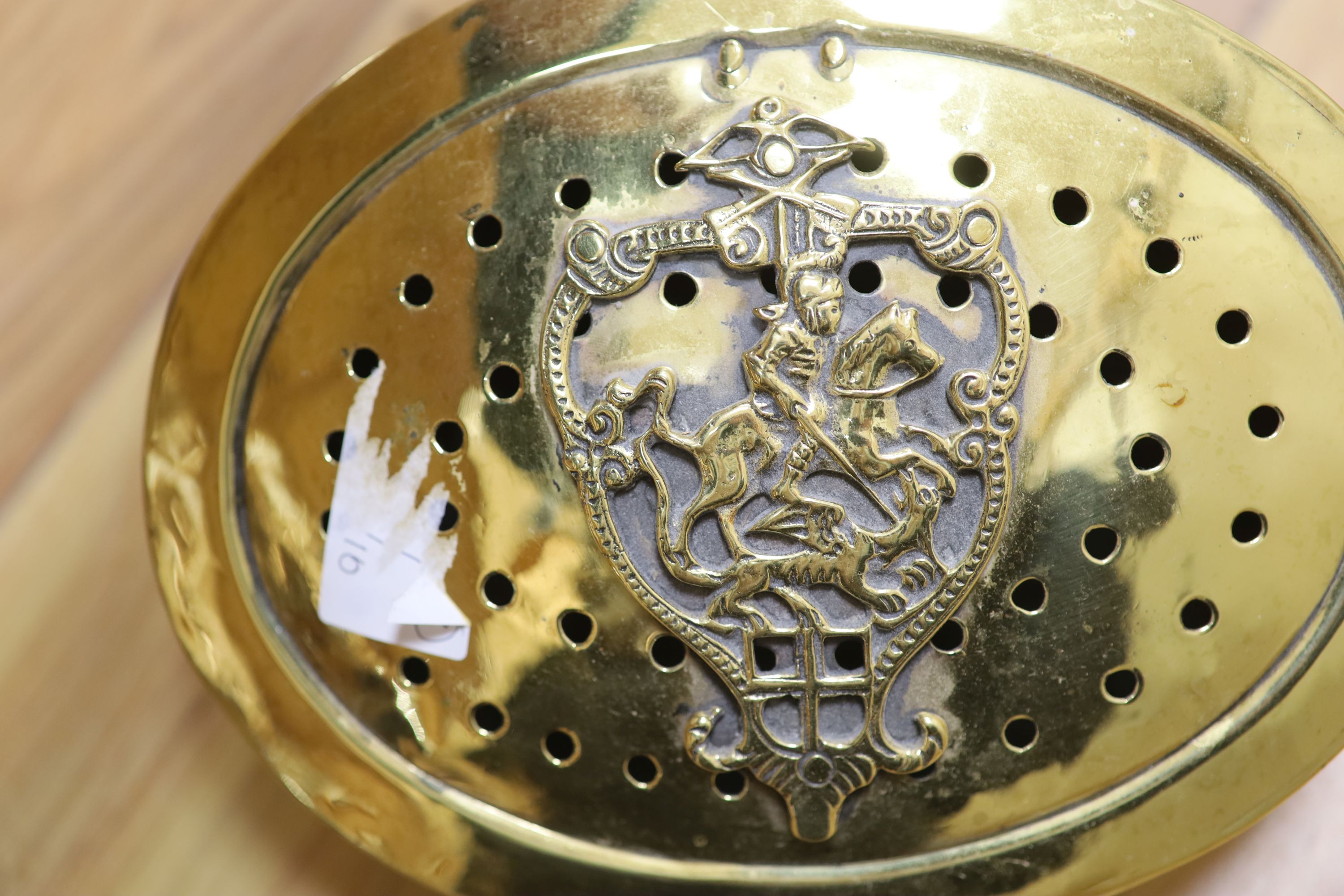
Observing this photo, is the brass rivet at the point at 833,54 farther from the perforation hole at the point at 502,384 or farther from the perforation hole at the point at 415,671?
the perforation hole at the point at 415,671

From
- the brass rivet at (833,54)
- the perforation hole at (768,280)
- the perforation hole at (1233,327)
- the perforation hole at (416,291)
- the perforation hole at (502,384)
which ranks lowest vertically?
the perforation hole at (502,384)

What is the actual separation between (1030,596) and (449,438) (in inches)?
12.4

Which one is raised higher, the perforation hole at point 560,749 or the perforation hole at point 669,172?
the perforation hole at point 669,172

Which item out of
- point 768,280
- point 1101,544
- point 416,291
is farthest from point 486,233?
point 1101,544

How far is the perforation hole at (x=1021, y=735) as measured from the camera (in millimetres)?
537

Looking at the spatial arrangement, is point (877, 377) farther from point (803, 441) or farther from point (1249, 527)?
point (1249, 527)

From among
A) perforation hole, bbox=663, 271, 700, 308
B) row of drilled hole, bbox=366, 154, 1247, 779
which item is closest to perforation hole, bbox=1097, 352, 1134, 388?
row of drilled hole, bbox=366, 154, 1247, 779

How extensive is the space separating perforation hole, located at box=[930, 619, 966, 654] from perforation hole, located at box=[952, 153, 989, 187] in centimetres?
23

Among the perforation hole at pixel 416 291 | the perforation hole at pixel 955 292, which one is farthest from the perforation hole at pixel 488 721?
the perforation hole at pixel 955 292

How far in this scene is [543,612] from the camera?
0.53m

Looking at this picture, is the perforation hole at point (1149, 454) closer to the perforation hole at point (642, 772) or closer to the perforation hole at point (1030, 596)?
the perforation hole at point (1030, 596)

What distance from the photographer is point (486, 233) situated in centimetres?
53

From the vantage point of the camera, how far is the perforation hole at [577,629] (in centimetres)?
54

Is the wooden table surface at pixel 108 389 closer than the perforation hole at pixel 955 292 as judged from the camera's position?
No
